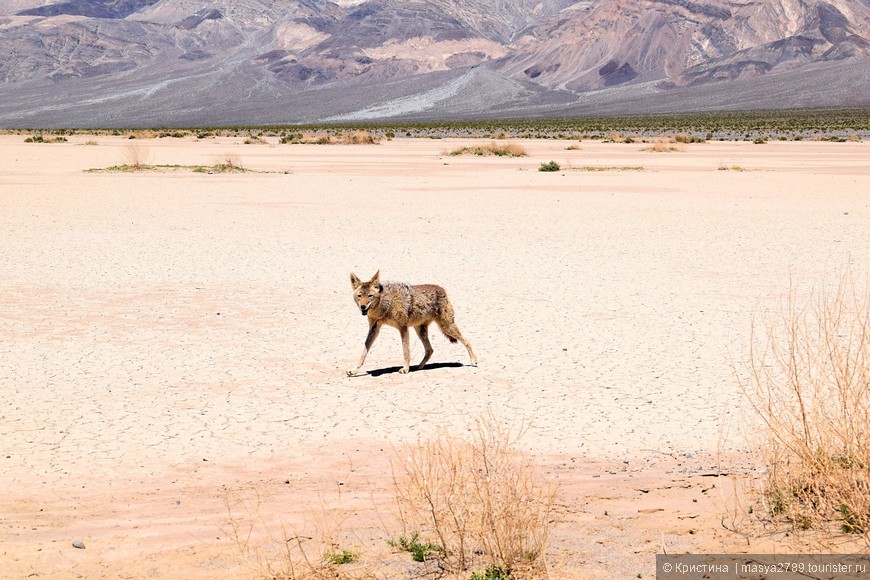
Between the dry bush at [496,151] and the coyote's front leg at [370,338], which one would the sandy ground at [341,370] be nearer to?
the coyote's front leg at [370,338]

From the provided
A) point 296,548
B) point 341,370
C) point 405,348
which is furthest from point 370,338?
point 296,548

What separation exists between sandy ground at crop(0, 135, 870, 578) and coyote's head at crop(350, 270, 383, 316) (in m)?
0.82

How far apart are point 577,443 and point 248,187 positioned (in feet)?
84.5

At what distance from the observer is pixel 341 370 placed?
34.0 ft

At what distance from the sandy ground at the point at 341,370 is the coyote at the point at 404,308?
1.31 feet

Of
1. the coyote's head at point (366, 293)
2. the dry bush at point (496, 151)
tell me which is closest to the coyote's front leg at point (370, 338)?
the coyote's head at point (366, 293)

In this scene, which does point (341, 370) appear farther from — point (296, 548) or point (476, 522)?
point (476, 522)

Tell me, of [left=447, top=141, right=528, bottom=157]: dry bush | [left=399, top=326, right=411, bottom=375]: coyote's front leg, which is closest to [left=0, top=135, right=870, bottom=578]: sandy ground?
[left=399, top=326, right=411, bottom=375]: coyote's front leg

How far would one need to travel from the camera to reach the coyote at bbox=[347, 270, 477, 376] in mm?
9492

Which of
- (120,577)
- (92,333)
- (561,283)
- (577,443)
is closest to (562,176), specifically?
(561,283)

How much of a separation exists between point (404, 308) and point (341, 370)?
1039 mm

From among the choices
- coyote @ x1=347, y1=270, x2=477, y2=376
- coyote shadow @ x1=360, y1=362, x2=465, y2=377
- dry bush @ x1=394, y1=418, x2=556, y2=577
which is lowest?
coyote shadow @ x1=360, y1=362, x2=465, y2=377

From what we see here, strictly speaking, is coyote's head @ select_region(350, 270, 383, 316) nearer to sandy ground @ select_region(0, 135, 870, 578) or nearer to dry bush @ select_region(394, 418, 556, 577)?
sandy ground @ select_region(0, 135, 870, 578)

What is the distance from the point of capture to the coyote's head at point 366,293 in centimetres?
936
